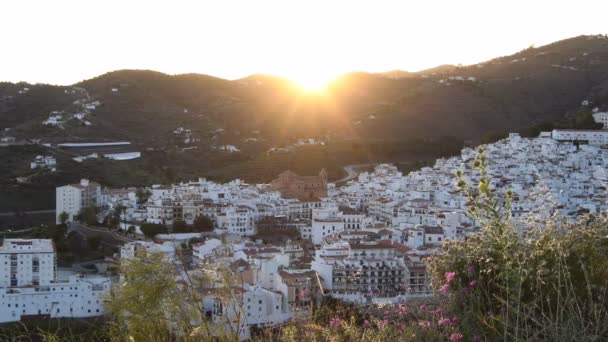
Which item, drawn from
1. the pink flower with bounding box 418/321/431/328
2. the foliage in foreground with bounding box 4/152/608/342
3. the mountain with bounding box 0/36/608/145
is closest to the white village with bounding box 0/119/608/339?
the foliage in foreground with bounding box 4/152/608/342

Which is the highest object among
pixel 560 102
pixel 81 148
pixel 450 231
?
pixel 560 102

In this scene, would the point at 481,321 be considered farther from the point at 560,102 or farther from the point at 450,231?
the point at 560,102

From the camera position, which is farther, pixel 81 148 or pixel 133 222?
pixel 81 148

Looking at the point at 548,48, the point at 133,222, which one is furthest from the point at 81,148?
the point at 548,48

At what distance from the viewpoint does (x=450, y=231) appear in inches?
707

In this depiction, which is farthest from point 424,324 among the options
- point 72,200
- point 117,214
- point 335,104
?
point 335,104

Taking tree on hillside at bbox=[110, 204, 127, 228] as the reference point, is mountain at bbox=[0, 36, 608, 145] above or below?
above

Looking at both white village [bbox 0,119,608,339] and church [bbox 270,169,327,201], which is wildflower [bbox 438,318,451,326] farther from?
church [bbox 270,169,327,201]

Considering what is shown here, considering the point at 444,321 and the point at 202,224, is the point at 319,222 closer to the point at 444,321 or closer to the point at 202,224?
the point at 202,224

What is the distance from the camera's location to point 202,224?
71.5 ft

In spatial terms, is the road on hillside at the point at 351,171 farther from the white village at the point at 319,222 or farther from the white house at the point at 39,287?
the white house at the point at 39,287

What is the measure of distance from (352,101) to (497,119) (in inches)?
513

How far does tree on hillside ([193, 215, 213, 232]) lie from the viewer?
71.3 feet

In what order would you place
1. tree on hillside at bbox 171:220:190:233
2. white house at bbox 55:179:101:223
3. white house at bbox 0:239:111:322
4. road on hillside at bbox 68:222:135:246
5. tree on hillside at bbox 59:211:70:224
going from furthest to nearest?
1. white house at bbox 55:179:101:223
2. tree on hillside at bbox 59:211:70:224
3. tree on hillside at bbox 171:220:190:233
4. road on hillside at bbox 68:222:135:246
5. white house at bbox 0:239:111:322
